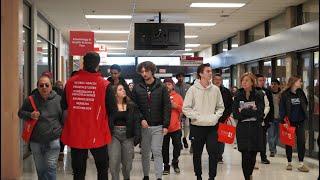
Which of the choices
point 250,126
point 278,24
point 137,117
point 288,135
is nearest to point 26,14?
point 137,117

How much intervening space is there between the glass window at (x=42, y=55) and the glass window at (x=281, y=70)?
6054mm

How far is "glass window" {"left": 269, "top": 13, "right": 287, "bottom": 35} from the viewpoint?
12462 millimetres

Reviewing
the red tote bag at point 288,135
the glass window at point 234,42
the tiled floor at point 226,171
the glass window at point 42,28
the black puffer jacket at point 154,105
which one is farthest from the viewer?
the glass window at point 234,42

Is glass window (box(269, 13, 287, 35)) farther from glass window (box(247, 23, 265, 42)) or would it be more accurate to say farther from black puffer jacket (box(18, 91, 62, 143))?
black puffer jacket (box(18, 91, 62, 143))

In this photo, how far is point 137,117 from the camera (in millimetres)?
5758

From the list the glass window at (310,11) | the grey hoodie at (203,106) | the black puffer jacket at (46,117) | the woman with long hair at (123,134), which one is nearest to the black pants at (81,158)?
the black puffer jacket at (46,117)

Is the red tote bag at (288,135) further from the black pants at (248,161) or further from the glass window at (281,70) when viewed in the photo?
the glass window at (281,70)

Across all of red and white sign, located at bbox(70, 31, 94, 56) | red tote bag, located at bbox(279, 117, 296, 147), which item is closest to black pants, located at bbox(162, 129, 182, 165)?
red tote bag, located at bbox(279, 117, 296, 147)

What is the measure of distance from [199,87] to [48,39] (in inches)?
341

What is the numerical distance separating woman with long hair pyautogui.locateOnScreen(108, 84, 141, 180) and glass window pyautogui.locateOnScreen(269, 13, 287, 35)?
25.1 feet

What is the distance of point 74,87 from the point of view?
446 centimetres

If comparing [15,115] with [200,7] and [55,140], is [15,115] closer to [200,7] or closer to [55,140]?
[55,140]

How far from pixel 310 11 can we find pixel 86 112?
7.71 m

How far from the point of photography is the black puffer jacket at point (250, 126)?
6078 millimetres
